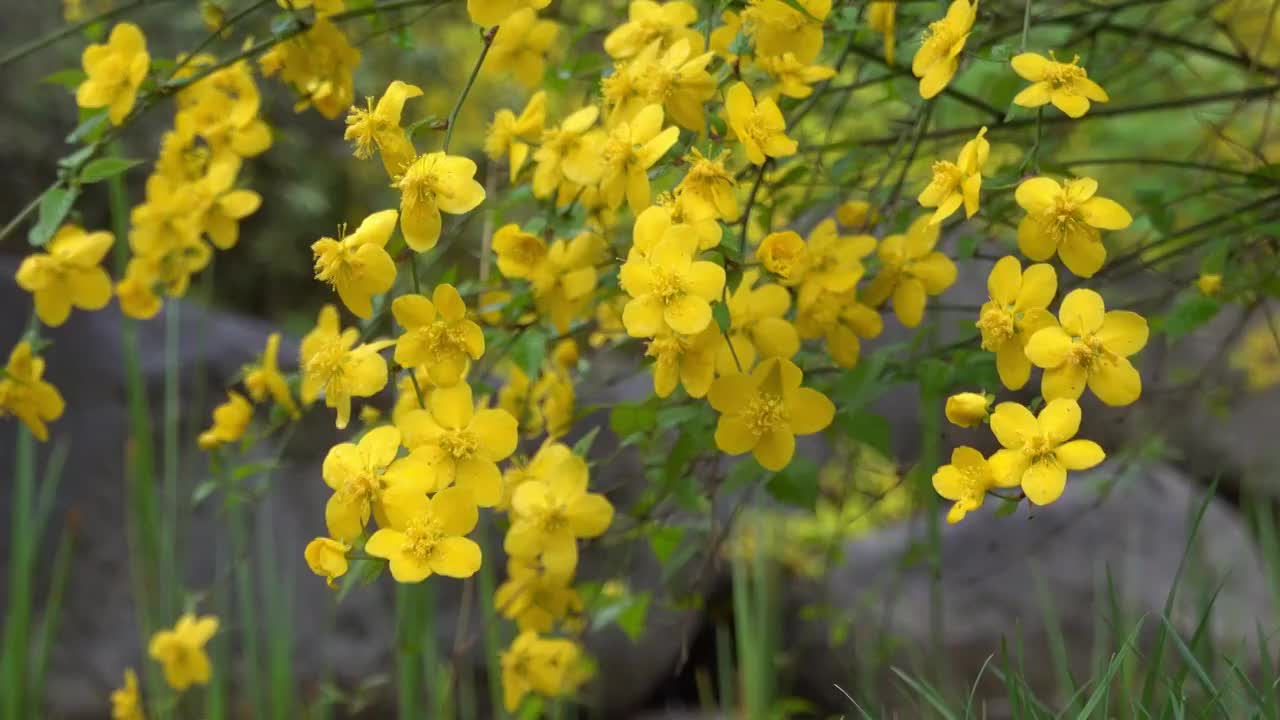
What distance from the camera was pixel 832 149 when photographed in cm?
114

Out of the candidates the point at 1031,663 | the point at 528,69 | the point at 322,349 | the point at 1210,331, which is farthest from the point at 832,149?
the point at 1210,331

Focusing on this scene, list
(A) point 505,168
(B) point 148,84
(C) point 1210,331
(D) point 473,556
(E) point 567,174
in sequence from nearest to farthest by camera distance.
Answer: (D) point 473,556
(E) point 567,174
(B) point 148,84
(A) point 505,168
(C) point 1210,331

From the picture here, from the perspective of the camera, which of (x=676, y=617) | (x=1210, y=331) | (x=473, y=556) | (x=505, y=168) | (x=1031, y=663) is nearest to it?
(x=473, y=556)

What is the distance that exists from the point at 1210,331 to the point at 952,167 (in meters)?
3.29

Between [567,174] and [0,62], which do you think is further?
[0,62]

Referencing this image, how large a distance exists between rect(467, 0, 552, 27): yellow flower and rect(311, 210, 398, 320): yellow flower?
0.13 meters

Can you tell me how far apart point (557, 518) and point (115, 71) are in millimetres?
521

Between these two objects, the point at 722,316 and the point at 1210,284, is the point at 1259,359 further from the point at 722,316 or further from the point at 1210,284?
the point at 722,316

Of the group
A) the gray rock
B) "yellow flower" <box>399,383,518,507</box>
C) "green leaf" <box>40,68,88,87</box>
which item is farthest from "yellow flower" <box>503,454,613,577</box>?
the gray rock

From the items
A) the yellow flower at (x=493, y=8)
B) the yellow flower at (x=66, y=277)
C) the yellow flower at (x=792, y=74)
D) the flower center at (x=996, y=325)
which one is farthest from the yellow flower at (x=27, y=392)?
the flower center at (x=996, y=325)

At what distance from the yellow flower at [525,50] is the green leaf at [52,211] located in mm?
357

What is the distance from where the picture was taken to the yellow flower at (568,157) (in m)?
0.88

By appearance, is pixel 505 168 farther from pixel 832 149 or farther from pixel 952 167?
pixel 952 167

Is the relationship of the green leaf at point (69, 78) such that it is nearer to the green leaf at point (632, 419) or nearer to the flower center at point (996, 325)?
the green leaf at point (632, 419)
